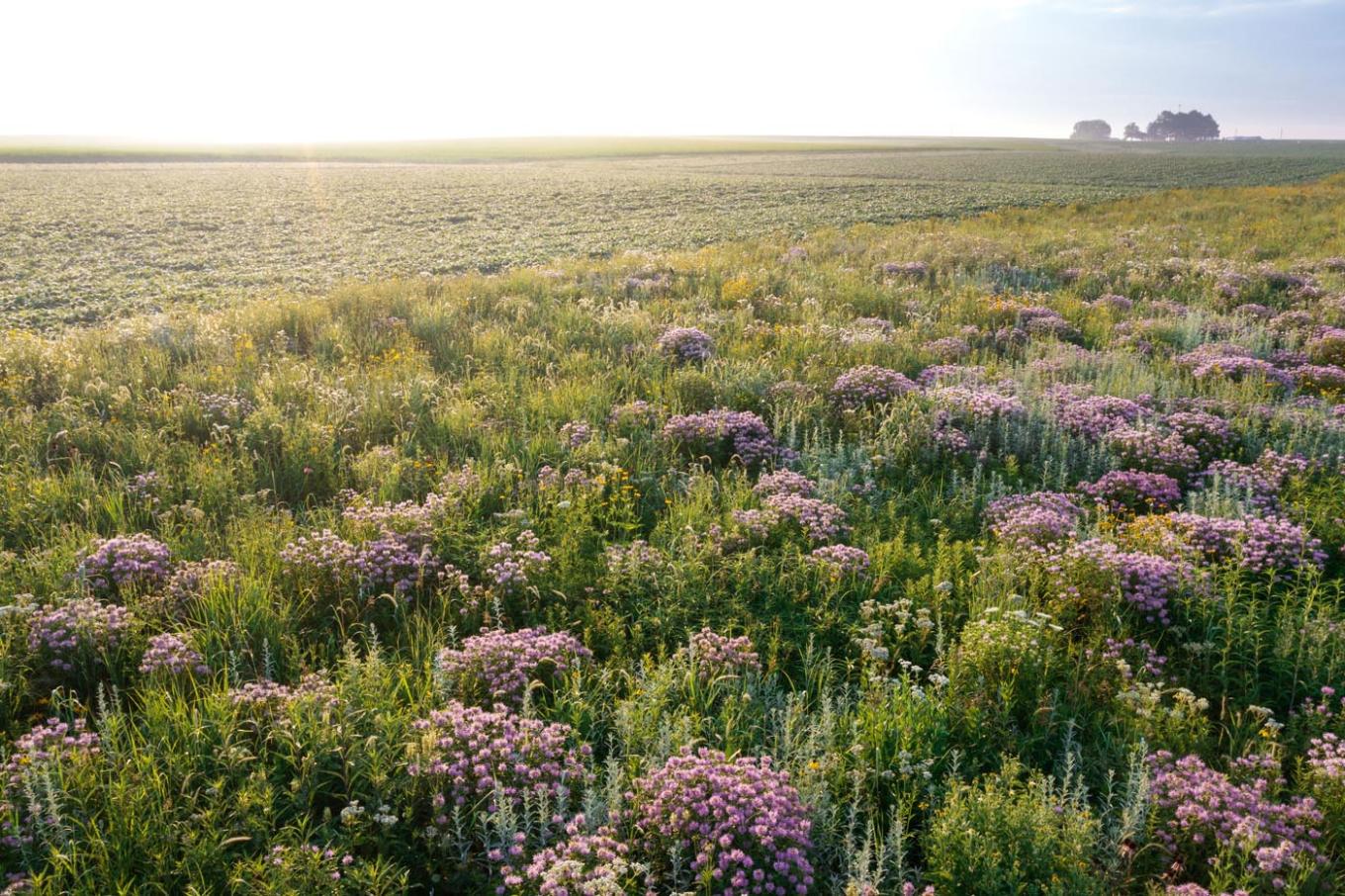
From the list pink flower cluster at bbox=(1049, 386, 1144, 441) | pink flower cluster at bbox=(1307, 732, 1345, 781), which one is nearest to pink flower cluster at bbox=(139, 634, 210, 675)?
pink flower cluster at bbox=(1307, 732, 1345, 781)

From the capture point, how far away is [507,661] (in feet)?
13.9

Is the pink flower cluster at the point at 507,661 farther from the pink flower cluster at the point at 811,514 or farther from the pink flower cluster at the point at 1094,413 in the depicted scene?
the pink flower cluster at the point at 1094,413

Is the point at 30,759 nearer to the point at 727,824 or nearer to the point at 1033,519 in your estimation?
the point at 727,824

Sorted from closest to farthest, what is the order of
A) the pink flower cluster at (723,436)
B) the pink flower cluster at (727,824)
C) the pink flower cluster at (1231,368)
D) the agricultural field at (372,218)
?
the pink flower cluster at (727,824), the pink flower cluster at (723,436), the pink flower cluster at (1231,368), the agricultural field at (372,218)

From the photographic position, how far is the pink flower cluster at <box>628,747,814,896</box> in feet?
9.84

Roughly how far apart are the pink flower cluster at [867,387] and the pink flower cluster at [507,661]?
4.83 metres

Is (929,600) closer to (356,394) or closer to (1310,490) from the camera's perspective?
(1310,490)

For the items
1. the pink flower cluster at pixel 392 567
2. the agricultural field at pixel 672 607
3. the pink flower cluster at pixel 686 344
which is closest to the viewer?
the agricultural field at pixel 672 607

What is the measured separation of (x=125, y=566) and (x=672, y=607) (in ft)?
11.2

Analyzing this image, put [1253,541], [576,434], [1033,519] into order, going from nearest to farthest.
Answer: [1253,541] → [1033,519] → [576,434]

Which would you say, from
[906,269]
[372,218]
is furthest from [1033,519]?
[372,218]

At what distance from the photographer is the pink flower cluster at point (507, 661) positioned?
410 centimetres

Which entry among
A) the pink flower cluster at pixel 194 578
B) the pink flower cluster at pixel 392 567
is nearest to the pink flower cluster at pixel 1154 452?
the pink flower cluster at pixel 392 567

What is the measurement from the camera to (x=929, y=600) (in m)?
5.07
